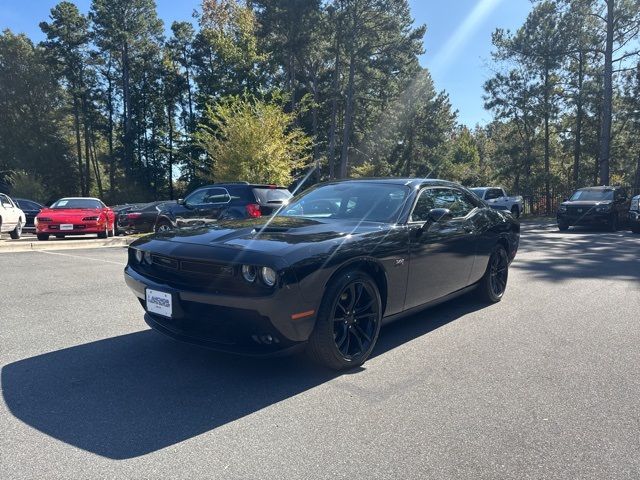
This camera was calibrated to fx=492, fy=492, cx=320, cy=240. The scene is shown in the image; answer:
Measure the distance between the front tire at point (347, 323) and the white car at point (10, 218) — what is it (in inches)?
536

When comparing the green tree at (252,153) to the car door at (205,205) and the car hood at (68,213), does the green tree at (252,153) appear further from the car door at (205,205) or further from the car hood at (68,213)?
the car door at (205,205)

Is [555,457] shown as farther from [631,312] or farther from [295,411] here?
[631,312]

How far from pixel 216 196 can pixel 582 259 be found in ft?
26.0

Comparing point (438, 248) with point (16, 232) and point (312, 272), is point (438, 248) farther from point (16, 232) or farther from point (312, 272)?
point (16, 232)

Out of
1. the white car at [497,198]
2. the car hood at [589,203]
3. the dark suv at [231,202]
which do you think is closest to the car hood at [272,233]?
the dark suv at [231,202]

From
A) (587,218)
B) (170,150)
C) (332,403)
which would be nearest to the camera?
(332,403)

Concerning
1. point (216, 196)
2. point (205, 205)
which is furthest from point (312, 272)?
point (205, 205)

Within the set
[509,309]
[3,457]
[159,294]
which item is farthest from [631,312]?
[3,457]

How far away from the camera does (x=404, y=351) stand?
14.1ft

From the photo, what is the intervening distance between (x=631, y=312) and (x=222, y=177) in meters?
16.1

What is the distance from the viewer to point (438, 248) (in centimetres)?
474

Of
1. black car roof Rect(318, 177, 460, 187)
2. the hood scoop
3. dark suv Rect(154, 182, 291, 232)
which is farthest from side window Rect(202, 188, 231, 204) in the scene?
the hood scoop

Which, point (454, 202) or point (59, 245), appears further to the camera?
point (59, 245)

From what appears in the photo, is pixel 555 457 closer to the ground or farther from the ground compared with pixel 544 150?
closer to the ground
